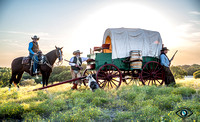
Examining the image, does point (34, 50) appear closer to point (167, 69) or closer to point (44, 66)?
point (44, 66)

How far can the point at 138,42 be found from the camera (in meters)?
8.89

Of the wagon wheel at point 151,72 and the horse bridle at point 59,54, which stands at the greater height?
the horse bridle at point 59,54

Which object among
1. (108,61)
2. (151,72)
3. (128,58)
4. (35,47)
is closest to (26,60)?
(35,47)

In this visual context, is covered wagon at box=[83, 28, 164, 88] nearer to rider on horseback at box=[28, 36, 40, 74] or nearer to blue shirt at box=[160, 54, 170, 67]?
blue shirt at box=[160, 54, 170, 67]

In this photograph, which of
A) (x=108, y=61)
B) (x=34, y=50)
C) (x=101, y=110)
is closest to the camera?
(x=101, y=110)

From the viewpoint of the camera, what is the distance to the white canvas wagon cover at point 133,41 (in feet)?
27.6

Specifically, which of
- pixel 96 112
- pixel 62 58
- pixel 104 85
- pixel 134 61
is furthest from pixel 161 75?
pixel 96 112

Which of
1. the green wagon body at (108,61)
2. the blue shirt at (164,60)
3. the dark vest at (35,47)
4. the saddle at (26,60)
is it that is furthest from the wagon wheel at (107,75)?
the saddle at (26,60)

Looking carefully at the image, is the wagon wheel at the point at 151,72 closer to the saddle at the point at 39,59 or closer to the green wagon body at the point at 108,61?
the green wagon body at the point at 108,61

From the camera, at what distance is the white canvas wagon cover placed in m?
8.41

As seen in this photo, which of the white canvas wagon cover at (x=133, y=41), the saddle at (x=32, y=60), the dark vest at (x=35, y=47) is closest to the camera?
the white canvas wagon cover at (x=133, y=41)

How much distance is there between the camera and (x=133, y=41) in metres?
8.80

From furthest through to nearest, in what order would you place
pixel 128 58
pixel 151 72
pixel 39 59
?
pixel 151 72 < pixel 39 59 < pixel 128 58

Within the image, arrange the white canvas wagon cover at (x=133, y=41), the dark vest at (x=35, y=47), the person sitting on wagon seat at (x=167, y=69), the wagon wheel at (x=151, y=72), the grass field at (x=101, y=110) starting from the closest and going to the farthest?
the grass field at (x=101, y=110) → the white canvas wagon cover at (x=133, y=41) → the dark vest at (x=35, y=47) → the wagon wheel at (x=151, y=72) → the person sitting on wagon seat at (x=167, y=69)
